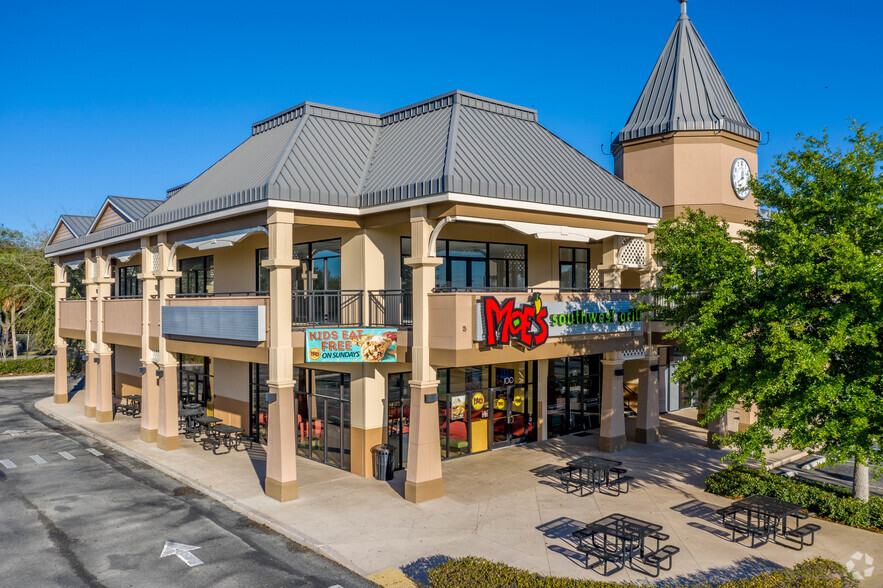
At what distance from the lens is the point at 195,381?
27.7 m

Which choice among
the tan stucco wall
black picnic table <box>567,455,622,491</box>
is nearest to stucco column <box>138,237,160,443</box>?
black picnic table <box>567,455,622,491</box>

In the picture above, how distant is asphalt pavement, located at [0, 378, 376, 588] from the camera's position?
1268 cm

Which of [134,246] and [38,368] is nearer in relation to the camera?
[134,246]

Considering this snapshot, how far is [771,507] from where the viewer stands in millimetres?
14375

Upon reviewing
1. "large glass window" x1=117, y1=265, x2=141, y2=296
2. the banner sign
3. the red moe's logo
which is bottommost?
the banner sign

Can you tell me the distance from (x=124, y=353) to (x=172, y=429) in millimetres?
12324

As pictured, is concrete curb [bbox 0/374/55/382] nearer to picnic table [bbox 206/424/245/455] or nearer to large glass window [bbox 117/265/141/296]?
large glass window [bbox 117/265/141/296]

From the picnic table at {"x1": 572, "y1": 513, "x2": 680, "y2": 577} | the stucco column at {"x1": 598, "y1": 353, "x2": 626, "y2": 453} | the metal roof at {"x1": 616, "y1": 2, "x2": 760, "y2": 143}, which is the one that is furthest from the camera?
the metal roof at {"x1": 616, "y1": 2, "x2": 760, "y2": 143}

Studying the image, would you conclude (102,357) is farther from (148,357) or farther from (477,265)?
(477,265)

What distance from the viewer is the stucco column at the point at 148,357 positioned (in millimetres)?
23641

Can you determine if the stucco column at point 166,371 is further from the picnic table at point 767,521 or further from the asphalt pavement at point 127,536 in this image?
the picnic table at point 767,521

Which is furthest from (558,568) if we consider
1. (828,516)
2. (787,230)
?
(787,230)

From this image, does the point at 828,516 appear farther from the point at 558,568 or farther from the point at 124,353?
the point at 124,353

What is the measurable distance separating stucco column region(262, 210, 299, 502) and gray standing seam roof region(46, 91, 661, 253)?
1011 millimetres
